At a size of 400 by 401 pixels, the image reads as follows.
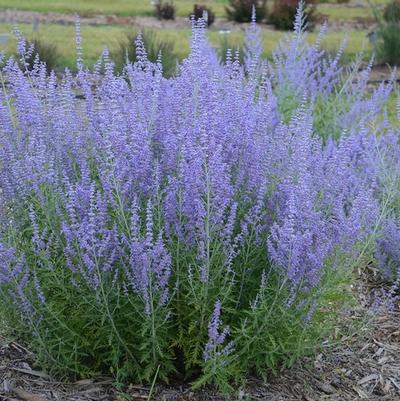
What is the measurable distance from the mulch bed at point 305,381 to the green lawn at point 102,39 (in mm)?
8490

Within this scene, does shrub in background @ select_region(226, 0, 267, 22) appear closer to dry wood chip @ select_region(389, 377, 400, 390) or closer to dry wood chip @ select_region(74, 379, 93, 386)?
dry wood chip @ select_region(389, 377, 400, 390)

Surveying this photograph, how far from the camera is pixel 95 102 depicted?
4027mm

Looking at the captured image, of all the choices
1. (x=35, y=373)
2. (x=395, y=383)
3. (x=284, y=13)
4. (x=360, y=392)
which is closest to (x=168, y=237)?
(x=35, y=373)

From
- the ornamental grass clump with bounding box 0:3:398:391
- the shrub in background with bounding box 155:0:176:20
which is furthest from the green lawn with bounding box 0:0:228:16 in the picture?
the ornamental grass clump with bounding box 0:3:398:391

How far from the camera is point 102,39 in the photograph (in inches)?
566

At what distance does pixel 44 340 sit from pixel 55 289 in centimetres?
26

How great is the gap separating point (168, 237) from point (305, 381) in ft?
3.67

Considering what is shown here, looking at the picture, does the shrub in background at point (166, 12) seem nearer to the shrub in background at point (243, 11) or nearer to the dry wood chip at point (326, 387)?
the shrub in background at point (243, 11)

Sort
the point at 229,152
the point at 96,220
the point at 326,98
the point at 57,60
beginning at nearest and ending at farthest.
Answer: the point at 96,220, the point at 229,152, the point at 326,98, the point at 57,60

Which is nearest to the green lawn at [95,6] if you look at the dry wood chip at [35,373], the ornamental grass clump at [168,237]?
the ornamental grass clump at [168,237]

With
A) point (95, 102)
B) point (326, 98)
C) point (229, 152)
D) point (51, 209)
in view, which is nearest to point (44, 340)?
point (51, 209)

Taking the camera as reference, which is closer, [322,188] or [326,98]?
[322,188]

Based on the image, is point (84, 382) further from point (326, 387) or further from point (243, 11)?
point (243, 11)

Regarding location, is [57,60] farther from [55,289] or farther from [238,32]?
[55,289]
